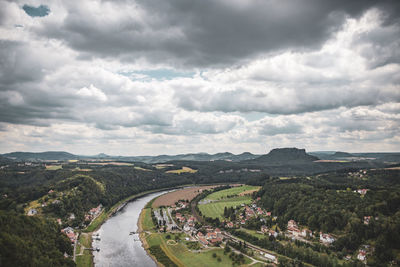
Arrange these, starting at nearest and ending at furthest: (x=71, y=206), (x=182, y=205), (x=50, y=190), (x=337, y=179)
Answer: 1. (x=71, y=206)
2. (x=50, y=190)
3. (x=182, y=205)
4. (x=337, y=179)

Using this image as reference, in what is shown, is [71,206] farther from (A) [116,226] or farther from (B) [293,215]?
(B) [293,215]

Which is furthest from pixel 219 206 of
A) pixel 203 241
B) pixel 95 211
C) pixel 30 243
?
pixel 30 243

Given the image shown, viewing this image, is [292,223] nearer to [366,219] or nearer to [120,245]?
[366,219]

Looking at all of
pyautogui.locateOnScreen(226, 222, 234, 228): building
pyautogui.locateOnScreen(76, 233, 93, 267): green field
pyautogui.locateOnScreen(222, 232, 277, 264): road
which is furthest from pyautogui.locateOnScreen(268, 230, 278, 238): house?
pyautogui.locateOnScreen(76, 233, 93, 267): green field

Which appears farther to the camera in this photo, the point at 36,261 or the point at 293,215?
the point at 293,215

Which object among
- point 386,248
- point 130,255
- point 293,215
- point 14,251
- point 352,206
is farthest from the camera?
point 293,215

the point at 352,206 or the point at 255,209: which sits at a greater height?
the point at 352,206

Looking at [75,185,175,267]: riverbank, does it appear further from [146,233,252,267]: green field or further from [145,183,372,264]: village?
[145,183,372,264]: village

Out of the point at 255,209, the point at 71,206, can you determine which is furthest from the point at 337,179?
the point at 71,206
